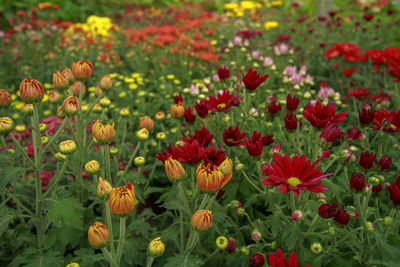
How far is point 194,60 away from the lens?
4539mm

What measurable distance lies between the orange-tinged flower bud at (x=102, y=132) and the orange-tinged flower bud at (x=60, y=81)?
389mm

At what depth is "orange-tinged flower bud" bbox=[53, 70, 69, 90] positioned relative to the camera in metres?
1.68

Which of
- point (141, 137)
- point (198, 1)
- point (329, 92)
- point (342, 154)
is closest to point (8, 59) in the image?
point (141, 137)

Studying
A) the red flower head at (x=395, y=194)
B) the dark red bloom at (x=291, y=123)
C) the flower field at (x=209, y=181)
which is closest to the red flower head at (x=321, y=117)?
the flower field at (x=209, y=181)

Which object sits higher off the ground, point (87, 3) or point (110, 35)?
point (87, 3)

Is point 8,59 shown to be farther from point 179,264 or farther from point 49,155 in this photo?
point 179,264

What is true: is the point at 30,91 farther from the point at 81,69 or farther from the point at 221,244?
the point at 221,244

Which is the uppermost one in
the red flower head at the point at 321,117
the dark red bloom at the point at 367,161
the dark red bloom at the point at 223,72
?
the dark red bloom at the point at 223,72

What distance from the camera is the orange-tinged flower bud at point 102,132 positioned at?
4.86ft

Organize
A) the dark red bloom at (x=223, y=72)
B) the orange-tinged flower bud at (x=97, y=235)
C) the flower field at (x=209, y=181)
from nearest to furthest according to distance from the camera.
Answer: the orange-tinged flower bud at (x=97, y=235) → the flower field at (x=209, y=181) → the dark red bloom at (x=223, y=72)

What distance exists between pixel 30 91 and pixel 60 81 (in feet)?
0.89

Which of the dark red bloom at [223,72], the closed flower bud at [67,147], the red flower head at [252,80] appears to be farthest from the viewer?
the dark red bloom at [223,72]

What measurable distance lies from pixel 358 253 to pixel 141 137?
4.09 feet

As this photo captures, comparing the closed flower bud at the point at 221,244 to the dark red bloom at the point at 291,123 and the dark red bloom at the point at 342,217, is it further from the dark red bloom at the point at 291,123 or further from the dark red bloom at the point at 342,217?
the dark red bloom at the point at 291,123
